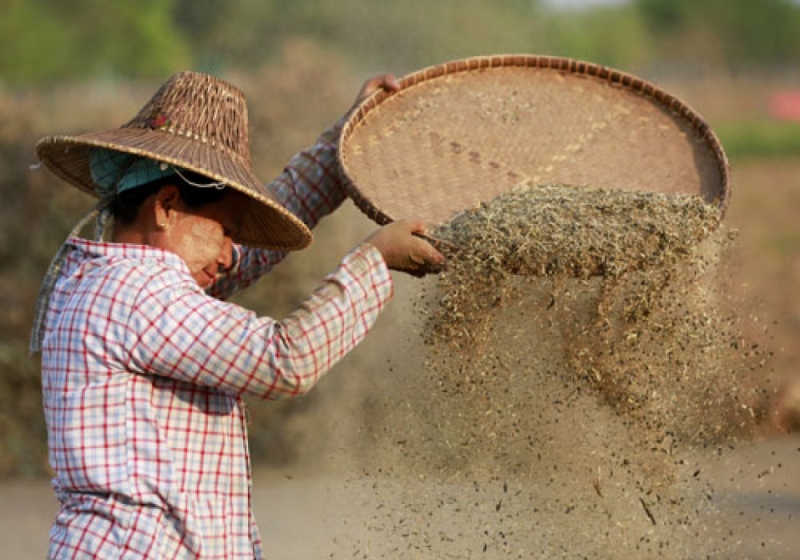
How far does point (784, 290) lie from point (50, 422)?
786cm

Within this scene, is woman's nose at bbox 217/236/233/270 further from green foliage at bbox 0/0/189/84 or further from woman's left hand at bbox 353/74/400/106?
green foliage at bbox 0/0/189/84

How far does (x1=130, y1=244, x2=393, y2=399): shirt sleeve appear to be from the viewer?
2418 mm

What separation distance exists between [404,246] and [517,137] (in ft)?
3.46

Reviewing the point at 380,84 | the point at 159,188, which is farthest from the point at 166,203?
the point at 380,84

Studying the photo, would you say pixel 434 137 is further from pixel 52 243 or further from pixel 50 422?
pixel 52 243

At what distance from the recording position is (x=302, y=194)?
338 centimetres

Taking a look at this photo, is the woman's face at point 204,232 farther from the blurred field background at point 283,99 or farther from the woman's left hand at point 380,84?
the woman's left hand at point 380,84

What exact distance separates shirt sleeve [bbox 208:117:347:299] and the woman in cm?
50

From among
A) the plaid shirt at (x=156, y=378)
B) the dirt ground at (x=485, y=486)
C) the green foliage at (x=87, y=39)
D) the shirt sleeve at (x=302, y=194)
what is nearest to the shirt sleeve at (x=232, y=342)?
the plaid shirt at (x=156, y=378)

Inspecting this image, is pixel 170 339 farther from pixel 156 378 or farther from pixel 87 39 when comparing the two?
pixel 87 39

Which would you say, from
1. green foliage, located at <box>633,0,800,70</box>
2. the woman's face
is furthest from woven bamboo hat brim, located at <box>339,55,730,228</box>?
green foliage, located at <box>633,0,800,70</box>

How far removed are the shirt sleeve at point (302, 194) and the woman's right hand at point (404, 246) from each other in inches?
23.1

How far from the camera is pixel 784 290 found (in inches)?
377

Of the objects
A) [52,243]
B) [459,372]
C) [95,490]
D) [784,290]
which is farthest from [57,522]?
[784,290]
